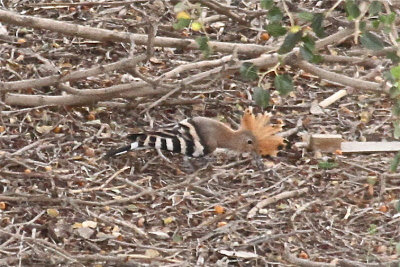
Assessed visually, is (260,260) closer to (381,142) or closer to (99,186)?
(99,186)

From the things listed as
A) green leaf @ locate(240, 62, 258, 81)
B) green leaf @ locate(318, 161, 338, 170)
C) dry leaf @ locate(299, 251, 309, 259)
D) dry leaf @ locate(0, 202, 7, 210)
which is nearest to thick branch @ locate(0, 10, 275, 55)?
green leaf @ locate(318, 161, 338, 170)

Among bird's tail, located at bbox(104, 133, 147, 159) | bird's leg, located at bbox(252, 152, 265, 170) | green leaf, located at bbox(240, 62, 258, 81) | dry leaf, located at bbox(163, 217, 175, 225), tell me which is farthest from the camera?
bird's leg, located at bbox(252, 152, 265, 170)

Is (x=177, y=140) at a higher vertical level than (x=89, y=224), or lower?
higher

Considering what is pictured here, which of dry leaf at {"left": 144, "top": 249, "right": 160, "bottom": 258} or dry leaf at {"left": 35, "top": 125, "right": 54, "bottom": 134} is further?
dry leaf at {"left": 35, "top": 125, "right": 54, "bottom": 134}

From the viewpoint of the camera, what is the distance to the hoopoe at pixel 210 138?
5.65m

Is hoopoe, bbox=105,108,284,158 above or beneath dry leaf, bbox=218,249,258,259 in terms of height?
above

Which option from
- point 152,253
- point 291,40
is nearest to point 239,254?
point 152,253

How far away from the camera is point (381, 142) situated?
6.02 m

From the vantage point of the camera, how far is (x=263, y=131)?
586 centimetres

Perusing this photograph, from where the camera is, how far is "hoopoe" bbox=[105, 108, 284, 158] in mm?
5652

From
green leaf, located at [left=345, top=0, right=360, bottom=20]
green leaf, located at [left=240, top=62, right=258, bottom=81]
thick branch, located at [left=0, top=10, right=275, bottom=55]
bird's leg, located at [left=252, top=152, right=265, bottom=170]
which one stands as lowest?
bird's leg, located at [left=252, top=152, right=265, bottom=170]

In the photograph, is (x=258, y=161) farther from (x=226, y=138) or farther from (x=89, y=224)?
(x=89, y=224)

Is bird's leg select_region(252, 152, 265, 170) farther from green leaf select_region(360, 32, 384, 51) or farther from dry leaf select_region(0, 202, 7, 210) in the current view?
green leaf select_region(360, 32, 384, 51)

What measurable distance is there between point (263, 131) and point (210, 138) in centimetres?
31
